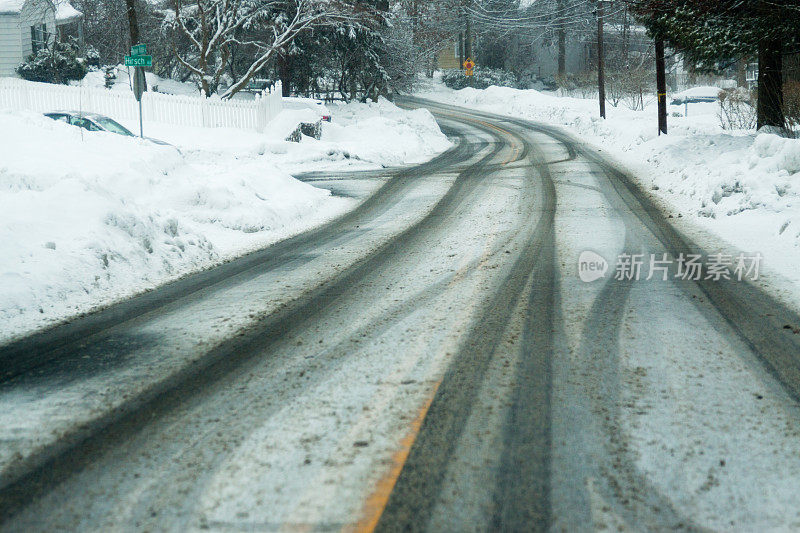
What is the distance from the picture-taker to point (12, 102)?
2750 cm

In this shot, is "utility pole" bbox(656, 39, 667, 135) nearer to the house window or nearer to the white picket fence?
the white picket fence

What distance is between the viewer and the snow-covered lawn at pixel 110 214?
7707 mm

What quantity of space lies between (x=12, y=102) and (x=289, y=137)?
1122 cm

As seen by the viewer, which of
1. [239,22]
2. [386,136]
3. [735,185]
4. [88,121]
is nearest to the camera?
[735,185]

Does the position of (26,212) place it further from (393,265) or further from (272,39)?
(272,39)

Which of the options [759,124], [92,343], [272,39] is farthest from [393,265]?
[272,39]

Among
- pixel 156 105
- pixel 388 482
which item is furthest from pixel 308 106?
pixel 388 482

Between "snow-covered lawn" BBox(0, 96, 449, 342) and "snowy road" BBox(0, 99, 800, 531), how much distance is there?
676 millimetres

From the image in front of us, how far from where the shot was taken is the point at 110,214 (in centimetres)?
919

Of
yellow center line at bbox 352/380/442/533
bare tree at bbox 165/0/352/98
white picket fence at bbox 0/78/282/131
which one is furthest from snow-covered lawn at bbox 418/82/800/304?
bare tree at bbox 165/0/352/98

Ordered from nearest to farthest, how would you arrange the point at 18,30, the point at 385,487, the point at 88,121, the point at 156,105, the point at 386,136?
the point at 385,487
the point at 88,121
the point at 156,105
the point at 386,136
the point at 18,30

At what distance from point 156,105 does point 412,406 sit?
24498 millimetres

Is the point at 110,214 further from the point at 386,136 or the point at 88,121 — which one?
the point at 386,136

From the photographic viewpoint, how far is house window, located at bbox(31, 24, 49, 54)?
130 ft
